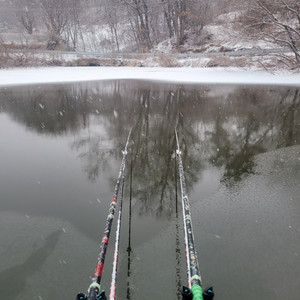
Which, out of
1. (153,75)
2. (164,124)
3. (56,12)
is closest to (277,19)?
(153,75)

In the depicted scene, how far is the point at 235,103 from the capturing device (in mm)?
16531

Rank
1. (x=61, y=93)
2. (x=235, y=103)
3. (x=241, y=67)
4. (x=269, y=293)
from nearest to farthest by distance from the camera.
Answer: (x=269, y=293)
(x=235, y=103)
(x=61, y=93)
(x=241, y=67)

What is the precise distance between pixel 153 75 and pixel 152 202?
2647 centimetres

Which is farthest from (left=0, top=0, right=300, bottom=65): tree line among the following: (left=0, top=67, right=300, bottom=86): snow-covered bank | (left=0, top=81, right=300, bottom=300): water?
(left=0, top=81, right=300, bottom=300): water

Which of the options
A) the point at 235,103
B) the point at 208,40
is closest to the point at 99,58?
the point at 208,40

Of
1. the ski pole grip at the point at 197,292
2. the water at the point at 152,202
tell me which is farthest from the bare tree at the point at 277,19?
the ski pole grip at the point at 197,292

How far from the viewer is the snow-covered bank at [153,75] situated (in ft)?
83.3

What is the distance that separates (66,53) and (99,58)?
4.84 m

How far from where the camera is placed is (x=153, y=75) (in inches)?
1216

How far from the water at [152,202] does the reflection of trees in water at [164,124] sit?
0.22 ft

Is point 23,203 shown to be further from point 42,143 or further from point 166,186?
point 42,143

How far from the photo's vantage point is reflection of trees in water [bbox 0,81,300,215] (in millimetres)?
7953

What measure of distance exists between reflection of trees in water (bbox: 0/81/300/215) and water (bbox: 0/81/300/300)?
0.07 metres

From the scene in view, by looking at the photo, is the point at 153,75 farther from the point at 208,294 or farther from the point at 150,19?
the point at 208,294
